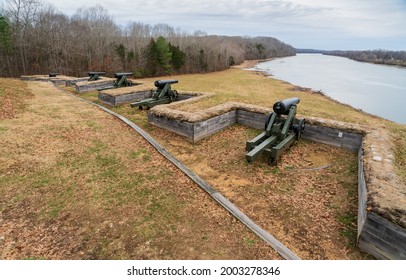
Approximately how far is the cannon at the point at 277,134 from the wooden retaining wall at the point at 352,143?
886 mm

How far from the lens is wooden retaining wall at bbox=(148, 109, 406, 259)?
11.2 feet

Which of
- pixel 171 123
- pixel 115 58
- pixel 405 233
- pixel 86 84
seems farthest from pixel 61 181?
pixel 115 58

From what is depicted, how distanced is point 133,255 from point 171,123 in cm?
565

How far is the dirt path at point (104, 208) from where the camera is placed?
12.3 feet

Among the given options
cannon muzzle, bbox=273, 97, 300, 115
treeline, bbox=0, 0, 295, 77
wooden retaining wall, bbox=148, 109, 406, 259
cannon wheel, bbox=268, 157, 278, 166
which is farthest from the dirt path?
treeline, bbox=0, 0, 295, 77

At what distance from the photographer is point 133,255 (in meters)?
3.63

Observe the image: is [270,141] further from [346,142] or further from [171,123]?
[171,123]

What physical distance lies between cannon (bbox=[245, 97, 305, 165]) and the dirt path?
2.15 m

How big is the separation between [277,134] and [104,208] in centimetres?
500

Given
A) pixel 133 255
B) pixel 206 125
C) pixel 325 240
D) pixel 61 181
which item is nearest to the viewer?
pixel 133 255

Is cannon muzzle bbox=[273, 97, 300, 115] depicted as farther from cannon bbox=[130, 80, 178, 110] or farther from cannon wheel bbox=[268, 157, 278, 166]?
cannon bbox=[130, 80, 178, 110]

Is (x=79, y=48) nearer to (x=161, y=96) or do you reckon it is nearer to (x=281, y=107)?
(x=161, y=96)

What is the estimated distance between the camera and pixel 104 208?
467 centimetres

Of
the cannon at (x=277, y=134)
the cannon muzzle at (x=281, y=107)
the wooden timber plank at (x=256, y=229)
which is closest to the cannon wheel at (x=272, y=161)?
the cannon at (x=277, y=134)
